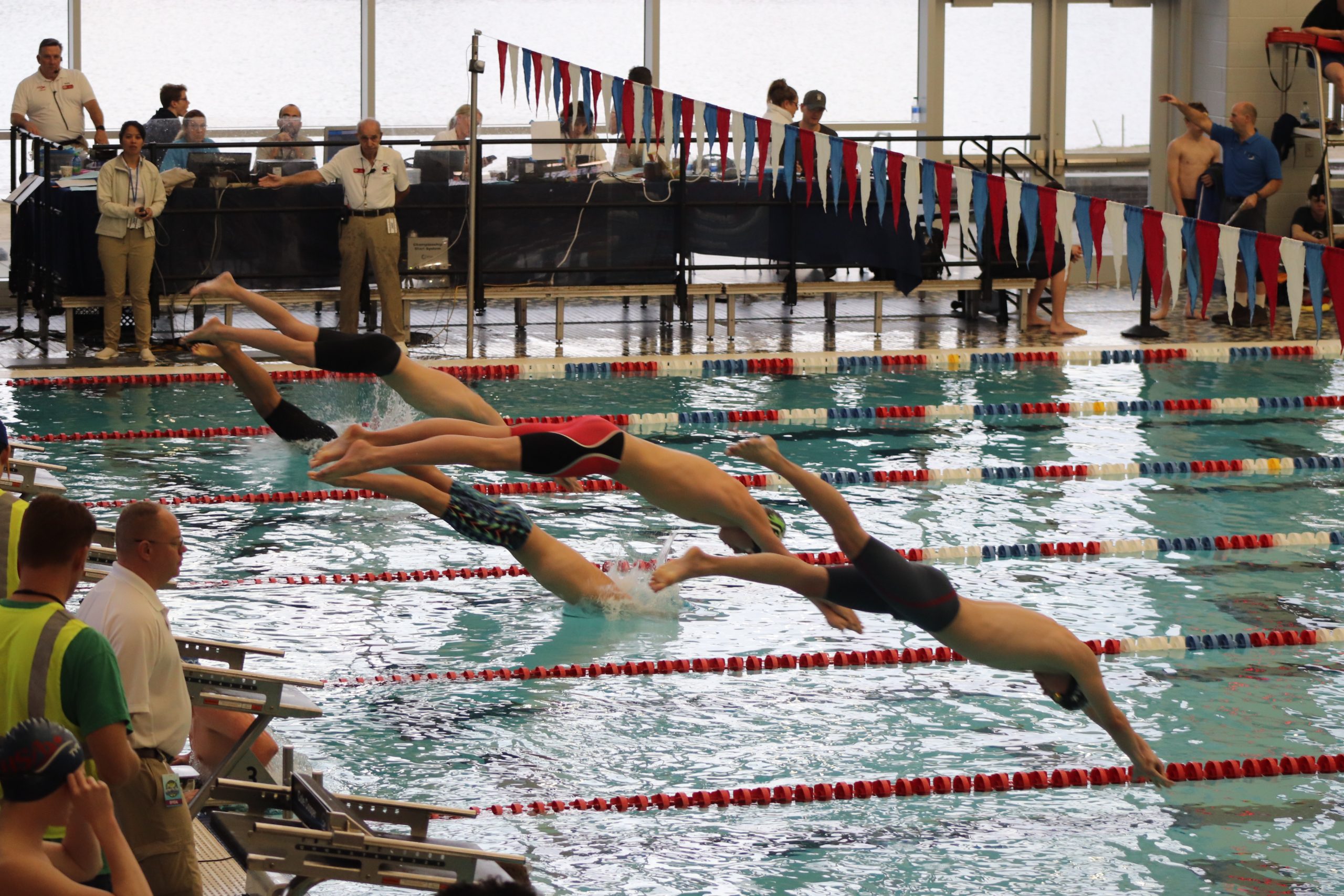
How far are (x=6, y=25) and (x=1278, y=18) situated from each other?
37.0 ft

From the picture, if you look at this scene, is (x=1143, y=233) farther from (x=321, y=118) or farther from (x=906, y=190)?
(x=321, y=118)

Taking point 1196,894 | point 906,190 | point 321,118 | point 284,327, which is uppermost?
point 321,118

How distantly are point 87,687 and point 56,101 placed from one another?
34.7 ft

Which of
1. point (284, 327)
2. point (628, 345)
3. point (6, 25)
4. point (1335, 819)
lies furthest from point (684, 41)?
point (1335, 819)

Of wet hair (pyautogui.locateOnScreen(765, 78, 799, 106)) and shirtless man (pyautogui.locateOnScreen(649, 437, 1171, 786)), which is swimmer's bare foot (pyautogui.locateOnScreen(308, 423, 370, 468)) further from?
wet hair (pyautogui.locateOnScreen(765, 78, 799, 106))

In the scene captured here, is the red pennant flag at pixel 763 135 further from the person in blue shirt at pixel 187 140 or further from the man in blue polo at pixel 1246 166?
the man in blue polo at pixel 1246 166

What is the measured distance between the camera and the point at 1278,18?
15.0 metres

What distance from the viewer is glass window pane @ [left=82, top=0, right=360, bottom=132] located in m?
15.4

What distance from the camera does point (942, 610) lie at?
459 cm

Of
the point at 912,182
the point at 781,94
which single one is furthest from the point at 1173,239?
the point at 781,94

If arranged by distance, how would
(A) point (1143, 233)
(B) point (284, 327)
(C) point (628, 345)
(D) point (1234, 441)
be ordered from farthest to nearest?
(C) point (628, 345), (D) point (1234, 441), (A) point (1143, 233), (B) point (284, 327)

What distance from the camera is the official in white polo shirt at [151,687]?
347cm

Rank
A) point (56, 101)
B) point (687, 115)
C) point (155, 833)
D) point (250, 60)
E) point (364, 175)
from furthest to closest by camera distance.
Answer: point (250, 60)
point (56, 101)
point (364, 175)
point (687, 115)
point (155, 833)

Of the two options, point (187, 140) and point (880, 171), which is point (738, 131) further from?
point (187, 140)
